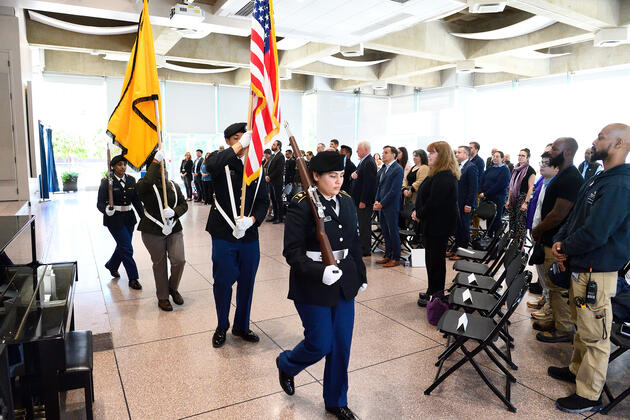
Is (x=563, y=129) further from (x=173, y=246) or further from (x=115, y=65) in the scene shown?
(x=115, y=65)

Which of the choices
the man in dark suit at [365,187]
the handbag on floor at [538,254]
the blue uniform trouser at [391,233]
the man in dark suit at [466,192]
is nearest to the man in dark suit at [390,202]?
the blue uniform trouser at [391,233]

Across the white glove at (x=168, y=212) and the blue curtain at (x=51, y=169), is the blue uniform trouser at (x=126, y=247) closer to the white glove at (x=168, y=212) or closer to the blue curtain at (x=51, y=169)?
the white glove at (x=168, y=212)

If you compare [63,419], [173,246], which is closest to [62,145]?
[173,246]

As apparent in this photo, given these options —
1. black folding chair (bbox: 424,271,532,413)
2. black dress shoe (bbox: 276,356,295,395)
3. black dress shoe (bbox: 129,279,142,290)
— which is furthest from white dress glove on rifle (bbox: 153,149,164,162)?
black folding chair (bbox: 424,271,532,413)

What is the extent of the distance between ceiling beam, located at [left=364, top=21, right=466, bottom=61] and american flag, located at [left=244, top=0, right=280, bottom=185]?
723 centimetres

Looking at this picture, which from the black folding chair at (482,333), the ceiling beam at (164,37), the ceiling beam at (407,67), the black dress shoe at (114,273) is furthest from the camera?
the ceiling beam at (407,67)

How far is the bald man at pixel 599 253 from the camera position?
271cm

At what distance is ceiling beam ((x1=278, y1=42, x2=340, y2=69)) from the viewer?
11227mm

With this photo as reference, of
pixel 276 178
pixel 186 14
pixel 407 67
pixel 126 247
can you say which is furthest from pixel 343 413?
pixel 407 67

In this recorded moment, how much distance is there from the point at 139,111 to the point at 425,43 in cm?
901

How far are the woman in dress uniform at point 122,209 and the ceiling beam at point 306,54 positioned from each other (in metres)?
7.19

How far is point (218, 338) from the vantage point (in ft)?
12.2

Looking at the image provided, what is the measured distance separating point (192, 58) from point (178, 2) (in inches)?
166

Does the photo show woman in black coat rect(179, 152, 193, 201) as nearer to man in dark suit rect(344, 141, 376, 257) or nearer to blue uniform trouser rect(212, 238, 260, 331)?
man in dark suit rect(344, 141, 376, 257)
